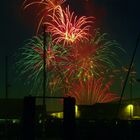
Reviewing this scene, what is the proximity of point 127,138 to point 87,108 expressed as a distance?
110ft

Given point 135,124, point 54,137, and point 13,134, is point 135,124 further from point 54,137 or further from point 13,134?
point 13,134

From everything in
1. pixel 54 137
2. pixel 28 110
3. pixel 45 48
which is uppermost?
pixel 45 48

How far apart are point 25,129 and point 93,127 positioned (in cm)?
756

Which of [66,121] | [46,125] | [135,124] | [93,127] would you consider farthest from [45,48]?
[66,121]

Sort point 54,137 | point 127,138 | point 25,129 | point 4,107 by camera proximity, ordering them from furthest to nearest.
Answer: point 4,107 → point 54,137 → point 127,138 → point 25,129

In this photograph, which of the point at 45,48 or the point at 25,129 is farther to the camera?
the point at 45,48

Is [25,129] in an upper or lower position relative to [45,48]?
lower

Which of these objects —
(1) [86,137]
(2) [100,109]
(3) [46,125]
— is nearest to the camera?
(1) [86,137]

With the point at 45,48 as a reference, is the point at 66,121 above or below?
below

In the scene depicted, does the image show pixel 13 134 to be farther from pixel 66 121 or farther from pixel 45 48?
pixel 66 121

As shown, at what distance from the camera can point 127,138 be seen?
2708 cm

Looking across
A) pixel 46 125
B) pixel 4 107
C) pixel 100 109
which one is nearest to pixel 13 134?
pixel 46 125

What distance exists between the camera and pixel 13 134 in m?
38.3

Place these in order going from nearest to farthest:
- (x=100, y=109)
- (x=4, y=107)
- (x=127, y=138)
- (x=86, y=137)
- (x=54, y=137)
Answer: (x=127, y=138) < (x=86, y=137) < (x=54, y=137) < (x=4, y=107) < (x=100, y=109)
